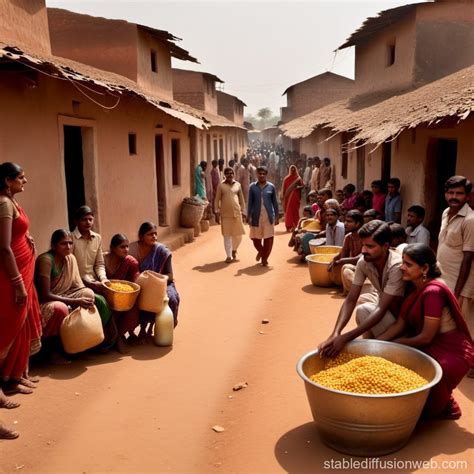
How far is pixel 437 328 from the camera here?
148 inches

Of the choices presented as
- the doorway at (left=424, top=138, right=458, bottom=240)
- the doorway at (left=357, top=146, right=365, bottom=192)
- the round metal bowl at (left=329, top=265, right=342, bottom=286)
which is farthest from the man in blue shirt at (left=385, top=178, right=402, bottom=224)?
the doorway at (left=357, top=146, right=365, bottom=192)

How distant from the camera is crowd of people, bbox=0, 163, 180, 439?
432cm

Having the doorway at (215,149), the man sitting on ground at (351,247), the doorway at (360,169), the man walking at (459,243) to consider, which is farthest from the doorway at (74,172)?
the doorway at (215,149)

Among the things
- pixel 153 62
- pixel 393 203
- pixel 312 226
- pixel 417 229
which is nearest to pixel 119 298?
pixel 417 229

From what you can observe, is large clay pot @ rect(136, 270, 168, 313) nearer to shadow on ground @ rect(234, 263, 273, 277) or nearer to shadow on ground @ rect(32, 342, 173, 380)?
shadow on ground @ rect(32, 342, 173, 380)

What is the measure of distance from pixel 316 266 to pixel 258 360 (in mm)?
2902

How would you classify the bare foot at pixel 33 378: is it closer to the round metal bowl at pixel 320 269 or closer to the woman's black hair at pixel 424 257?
the woman's black hair at pixel 424 257

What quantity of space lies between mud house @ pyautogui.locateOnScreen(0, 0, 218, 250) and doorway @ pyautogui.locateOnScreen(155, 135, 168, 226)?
2 cm

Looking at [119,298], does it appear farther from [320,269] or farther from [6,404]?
[320,269]

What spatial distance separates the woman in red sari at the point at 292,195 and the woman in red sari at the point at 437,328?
881cm

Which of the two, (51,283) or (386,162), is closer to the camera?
(51,283)

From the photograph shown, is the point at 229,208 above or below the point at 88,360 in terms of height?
above

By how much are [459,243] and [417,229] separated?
1.76 metres

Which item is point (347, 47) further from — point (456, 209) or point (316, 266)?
point (456, 209)
